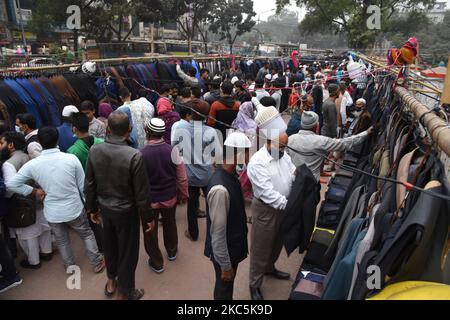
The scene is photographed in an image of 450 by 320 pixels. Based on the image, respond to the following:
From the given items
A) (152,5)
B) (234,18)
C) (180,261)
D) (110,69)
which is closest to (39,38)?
(152,5)

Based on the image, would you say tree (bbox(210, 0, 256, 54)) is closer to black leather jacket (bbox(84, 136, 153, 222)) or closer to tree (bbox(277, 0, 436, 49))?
tree (bbox(277, 0, 436, 49))

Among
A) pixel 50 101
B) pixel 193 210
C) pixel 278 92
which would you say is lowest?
pixel 193 210

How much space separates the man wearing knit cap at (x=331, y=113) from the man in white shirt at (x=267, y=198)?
315cm

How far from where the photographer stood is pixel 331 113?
555cm

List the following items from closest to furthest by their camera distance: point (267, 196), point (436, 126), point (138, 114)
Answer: point (436, 126), point (267, 196), point (138, 114)

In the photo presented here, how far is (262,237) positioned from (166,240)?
132cm

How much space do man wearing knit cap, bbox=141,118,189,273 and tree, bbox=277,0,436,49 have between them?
21.5 meters

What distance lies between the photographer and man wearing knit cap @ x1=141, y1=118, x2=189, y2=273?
3127mm

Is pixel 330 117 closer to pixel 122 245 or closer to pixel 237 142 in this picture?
pixel 237 142

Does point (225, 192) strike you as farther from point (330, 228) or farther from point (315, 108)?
point (315, 108)

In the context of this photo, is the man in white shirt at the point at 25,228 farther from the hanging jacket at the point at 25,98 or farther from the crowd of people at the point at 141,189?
the hanging jacket at the point at 25,98

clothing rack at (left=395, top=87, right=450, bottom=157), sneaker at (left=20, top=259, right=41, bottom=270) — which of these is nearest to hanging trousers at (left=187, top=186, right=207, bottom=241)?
sneaker at (left=20, top=259, right=41, bottom=270)

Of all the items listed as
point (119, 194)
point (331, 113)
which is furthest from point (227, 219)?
point (331, 113)

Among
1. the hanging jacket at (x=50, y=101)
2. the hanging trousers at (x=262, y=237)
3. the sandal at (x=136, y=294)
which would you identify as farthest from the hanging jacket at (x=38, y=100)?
the hanging trousers at (x=262, y=237)
